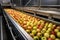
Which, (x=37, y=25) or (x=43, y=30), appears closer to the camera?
(x=43, y=30)

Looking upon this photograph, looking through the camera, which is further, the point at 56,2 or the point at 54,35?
the point at 56,2

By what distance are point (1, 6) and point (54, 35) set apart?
29.4ft

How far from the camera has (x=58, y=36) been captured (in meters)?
1.35

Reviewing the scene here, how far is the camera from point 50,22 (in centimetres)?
186

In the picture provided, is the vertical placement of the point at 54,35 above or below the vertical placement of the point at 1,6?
above

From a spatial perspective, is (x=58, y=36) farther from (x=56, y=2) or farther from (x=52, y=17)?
(x=56, y=2)

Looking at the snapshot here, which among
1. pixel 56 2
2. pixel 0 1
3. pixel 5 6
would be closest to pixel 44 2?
pixel 56 2

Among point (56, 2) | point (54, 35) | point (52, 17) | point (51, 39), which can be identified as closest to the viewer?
point (51, 39)

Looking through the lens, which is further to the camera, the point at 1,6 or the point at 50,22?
the point at 1,6

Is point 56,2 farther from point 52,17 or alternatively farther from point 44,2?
point 52,17

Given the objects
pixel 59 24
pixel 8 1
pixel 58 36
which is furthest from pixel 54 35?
pixel 8 1

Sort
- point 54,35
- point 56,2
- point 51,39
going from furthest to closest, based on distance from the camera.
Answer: point 56,2 < point 54,35 < point 51,39

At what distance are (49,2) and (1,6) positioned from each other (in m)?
3.89

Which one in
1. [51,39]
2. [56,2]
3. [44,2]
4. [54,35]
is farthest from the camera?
[44,2]
